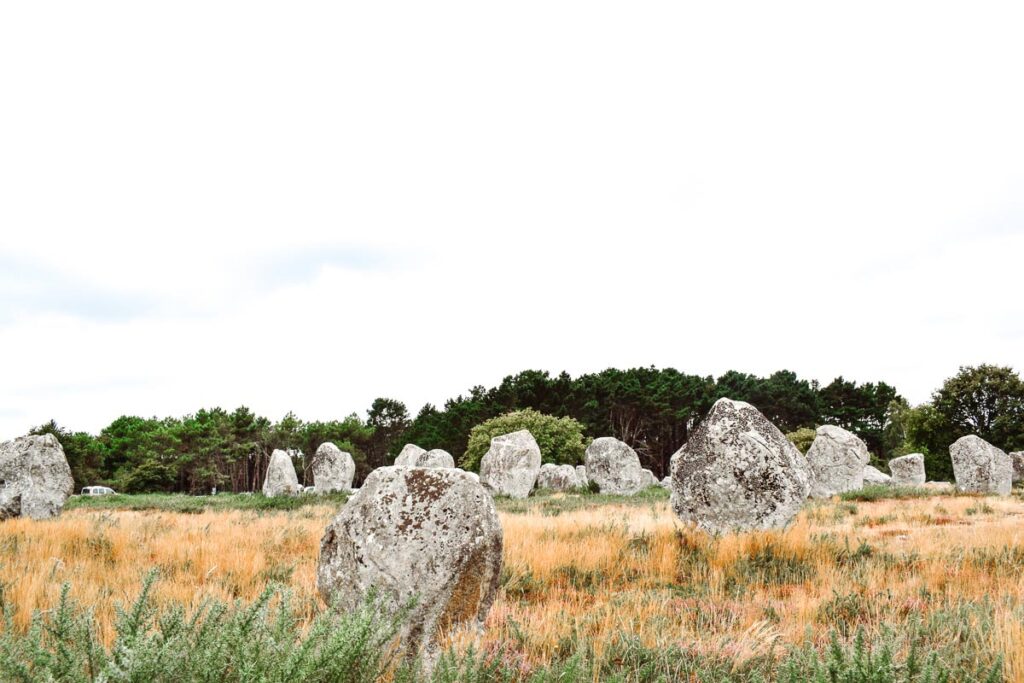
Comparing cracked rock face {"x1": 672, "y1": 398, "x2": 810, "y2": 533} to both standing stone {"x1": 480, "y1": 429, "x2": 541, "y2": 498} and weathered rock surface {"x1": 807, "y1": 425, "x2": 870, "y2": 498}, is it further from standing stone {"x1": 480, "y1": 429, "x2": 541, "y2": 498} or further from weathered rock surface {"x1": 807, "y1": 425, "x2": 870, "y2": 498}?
weathered rock surface {"x1": 807, "y1": 425, "x2": 870, "y2": 498}

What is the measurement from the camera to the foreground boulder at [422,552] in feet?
14.4

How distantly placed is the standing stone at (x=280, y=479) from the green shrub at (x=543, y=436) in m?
14.6

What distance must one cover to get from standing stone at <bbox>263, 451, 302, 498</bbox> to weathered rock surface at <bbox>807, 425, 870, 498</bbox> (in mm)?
20431

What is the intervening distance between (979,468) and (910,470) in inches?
336

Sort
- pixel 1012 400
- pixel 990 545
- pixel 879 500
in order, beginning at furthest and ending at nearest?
pixel 1012 400 < pixel 879 500 < pixel 990 545

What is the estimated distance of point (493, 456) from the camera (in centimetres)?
2419

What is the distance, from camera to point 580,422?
4753cm

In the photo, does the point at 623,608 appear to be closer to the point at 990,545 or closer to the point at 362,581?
the point at 362,581

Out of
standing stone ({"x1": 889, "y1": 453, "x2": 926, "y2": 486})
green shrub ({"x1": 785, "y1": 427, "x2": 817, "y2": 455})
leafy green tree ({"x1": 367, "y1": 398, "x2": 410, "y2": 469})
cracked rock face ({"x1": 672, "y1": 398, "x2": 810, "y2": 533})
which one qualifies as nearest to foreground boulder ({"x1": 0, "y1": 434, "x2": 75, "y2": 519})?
cracked rock face ({"x1": 672, "y1": 398, "x2": 810, "y2": 533})

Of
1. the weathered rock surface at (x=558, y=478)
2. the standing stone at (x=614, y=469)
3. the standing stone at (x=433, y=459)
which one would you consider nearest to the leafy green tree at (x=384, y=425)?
the standing stone at (x=433, y=459)

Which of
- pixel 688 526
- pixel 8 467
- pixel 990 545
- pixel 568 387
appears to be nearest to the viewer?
pixel 990 545

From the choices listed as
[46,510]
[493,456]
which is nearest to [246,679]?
[46,510]

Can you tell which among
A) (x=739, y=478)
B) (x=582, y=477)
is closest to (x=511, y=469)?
(x=582, y=477)

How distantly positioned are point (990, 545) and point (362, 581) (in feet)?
26.4
